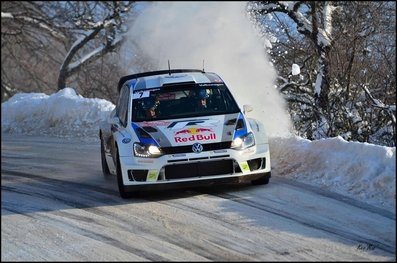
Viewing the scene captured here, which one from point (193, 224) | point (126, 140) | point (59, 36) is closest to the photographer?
point (193, 224)

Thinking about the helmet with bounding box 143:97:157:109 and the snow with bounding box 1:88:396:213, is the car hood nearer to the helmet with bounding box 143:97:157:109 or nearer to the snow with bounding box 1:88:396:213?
the helmet with bounding box 143:97:157:109

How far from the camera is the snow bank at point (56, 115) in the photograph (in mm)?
16672

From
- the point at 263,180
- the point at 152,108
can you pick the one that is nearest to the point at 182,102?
the point at 152,108

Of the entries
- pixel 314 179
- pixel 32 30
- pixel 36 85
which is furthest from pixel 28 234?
pixel 36 85

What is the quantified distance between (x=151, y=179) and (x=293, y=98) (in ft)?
28.8

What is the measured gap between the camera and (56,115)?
697 inches

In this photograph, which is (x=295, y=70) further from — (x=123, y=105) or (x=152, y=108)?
(x=152, y=108)

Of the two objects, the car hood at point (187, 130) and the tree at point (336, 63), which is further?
the tree at point (336, 63)

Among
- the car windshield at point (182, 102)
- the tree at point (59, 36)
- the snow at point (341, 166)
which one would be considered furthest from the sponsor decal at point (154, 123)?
the tree at point (59, 36)

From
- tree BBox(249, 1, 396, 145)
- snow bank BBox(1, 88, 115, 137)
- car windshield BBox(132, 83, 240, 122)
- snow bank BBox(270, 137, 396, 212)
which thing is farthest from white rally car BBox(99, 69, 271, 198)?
snow bank BBox(1, 88, 115, 137)

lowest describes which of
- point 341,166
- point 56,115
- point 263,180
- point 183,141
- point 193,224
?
point 193,224

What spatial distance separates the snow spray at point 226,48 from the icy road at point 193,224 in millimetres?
5206

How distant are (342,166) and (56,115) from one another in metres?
11.0

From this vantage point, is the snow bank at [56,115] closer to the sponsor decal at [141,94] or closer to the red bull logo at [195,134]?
the sponsor decal at [141,94]
